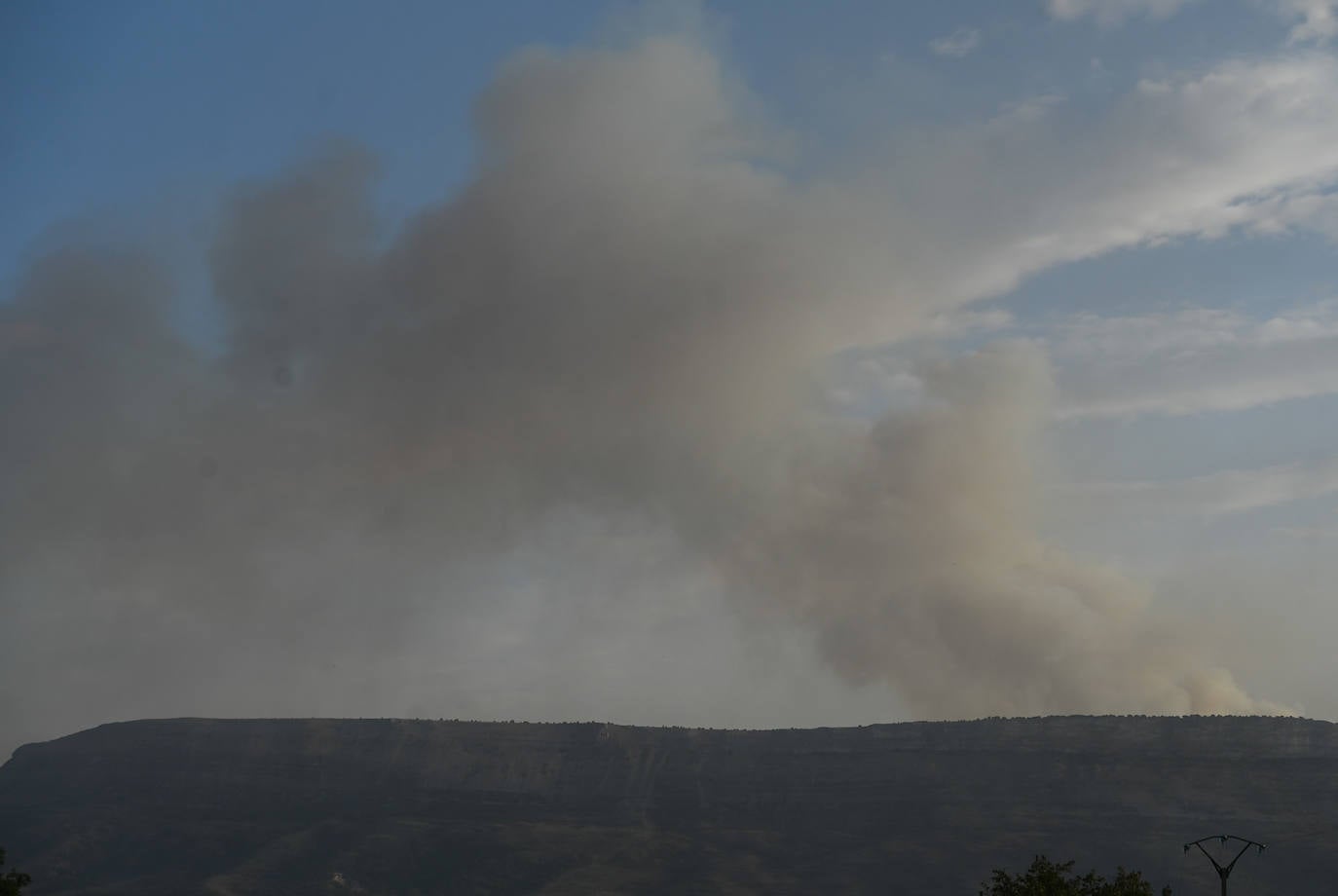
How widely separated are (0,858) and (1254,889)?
176255 millimetres

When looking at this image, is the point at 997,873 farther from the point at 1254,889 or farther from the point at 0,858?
the point at 1254,889

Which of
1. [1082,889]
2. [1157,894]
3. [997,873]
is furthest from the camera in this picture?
[1157,894]

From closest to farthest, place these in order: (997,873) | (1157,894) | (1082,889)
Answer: (1082,889), (997,873), (1157,894)

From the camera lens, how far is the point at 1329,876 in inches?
7854

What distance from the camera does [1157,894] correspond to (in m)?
197

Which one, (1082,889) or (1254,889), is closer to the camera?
(1082,889)

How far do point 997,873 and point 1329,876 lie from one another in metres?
144

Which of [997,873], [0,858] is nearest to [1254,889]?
[997,873]

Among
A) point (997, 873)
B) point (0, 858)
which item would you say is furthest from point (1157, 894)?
point (0, 858)

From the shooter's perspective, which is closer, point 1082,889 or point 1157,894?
point 1082,889

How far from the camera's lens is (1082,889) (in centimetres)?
7531

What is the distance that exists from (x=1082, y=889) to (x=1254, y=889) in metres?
145

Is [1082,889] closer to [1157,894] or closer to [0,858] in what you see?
[0,858]

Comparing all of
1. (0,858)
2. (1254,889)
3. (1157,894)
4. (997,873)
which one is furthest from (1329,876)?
(0,858)
